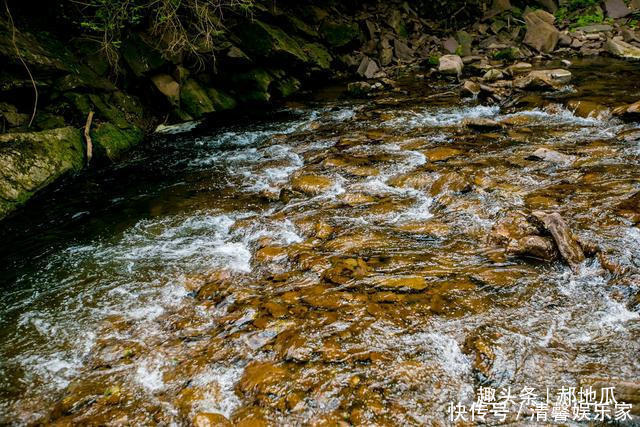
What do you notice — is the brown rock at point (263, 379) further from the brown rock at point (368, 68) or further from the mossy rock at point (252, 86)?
the brown rock at point (368, 68)

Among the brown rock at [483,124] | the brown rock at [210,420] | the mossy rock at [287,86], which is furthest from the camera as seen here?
the mossy rock at [287,86]

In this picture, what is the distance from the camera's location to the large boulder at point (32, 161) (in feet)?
20.2

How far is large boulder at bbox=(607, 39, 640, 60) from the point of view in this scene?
12094mm

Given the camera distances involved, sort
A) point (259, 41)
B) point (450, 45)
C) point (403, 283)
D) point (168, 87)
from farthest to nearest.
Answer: point (450, 45) < point (259, 41) < point (168, 87) < point (403, 283)

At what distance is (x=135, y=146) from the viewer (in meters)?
8.87

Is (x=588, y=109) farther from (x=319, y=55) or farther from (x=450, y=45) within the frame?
(x=450, y=45)

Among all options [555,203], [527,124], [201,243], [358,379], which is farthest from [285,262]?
[527,124]

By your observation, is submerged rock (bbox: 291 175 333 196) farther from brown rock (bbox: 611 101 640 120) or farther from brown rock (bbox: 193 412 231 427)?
brown rock (bbox: 611 101 640 120)

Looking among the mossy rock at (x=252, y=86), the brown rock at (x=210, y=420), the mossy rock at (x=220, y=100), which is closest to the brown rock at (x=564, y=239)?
the brown rock at (x=210, y=420)

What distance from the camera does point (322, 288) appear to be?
378cm

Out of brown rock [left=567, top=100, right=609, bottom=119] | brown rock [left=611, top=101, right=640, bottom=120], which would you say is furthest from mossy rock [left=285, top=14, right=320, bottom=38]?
brown rock [left=611, top=101, right=640, bottom=120]

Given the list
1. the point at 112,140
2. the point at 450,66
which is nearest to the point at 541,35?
the point at 450,66

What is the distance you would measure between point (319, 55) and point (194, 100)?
5255mm

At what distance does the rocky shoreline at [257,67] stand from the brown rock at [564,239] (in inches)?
183
